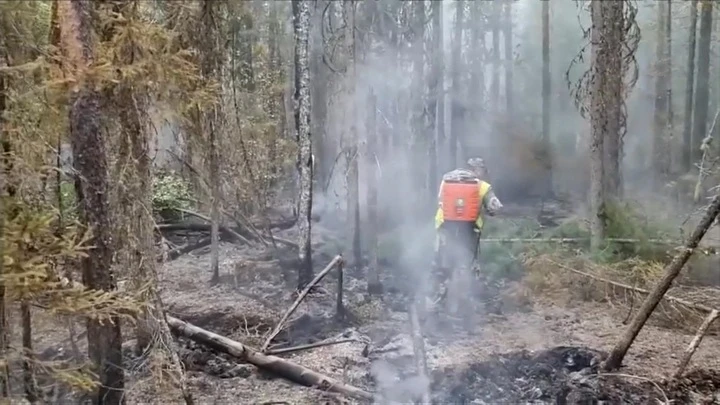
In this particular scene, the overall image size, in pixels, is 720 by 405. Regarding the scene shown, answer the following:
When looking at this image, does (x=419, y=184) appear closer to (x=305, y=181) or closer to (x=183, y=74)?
(x=305, y=181)

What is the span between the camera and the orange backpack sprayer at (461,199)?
29.0ft

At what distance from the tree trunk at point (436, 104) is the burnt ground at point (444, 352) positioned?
5.25 meters

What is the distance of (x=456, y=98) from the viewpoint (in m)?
18.2

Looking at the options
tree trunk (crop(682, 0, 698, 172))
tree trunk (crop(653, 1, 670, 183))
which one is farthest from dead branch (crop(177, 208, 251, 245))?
tree trunk (crop(682, 0, 698, 172))

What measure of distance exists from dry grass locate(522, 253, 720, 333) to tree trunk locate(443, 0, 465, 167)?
6.66 meters

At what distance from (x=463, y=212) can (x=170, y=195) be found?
5.87 meters

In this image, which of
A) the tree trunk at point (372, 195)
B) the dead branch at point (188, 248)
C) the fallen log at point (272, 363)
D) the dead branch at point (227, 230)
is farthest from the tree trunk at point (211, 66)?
the dead branch at point (227, 230)

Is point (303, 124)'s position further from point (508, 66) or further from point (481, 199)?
point (508, 66)

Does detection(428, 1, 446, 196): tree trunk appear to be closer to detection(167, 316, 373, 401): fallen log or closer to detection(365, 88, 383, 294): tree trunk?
detection(365, 88, 383, 294): tree trunk

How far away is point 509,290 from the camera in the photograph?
1021cm

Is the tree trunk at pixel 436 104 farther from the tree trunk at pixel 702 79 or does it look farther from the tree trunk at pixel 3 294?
the tree trunk at pixel 3 294

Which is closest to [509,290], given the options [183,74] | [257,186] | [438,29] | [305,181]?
[305,181]

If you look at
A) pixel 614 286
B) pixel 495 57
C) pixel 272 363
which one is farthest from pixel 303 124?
pixel 495 57

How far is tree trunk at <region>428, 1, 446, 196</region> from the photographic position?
477 inches
